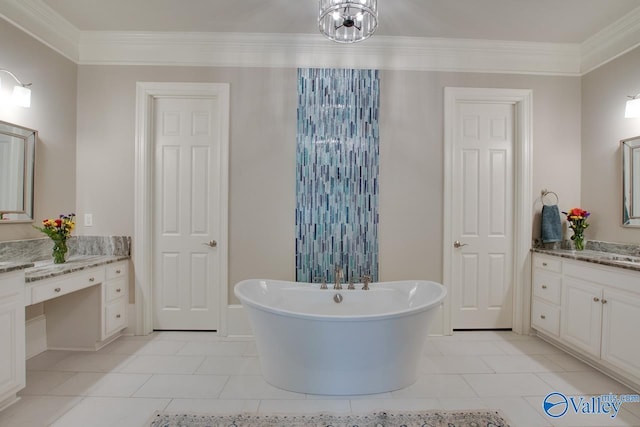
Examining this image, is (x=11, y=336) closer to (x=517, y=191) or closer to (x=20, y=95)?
(x=20, y=95)

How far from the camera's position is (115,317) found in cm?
255

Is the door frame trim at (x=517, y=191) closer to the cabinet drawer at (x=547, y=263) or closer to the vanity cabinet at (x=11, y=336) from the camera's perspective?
the cabinet drawer at (x=547, y=263)

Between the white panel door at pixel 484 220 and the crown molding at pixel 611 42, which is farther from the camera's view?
the white panel door at pixel 484 220

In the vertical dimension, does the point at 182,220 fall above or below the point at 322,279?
above

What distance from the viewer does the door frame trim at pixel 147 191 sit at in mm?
2719

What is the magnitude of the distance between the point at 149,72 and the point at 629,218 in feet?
14.4

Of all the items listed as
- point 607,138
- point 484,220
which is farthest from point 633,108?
point 484,220

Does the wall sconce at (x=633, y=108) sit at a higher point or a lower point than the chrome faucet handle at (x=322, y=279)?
higher

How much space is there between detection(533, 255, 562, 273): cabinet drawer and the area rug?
1.47 meters

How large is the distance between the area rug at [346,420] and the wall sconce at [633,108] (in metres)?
2.52

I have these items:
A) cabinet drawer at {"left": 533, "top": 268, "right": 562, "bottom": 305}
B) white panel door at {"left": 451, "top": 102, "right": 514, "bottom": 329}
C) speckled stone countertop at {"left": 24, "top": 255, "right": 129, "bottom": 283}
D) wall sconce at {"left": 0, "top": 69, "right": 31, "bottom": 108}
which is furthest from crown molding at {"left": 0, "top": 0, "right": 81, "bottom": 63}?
cabinet drawer at {"left": 533, "top": 268, "right": 562, "bottom": 305}

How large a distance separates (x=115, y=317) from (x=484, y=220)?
3.50 m

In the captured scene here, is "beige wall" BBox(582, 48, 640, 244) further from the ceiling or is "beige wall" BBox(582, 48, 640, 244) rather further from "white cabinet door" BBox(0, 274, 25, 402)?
"white cabinet door" BBox(0, 274, 25, 402)

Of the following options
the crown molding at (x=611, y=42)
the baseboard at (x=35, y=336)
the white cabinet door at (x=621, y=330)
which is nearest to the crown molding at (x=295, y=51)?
the crown molding at (x=611, y=42)
